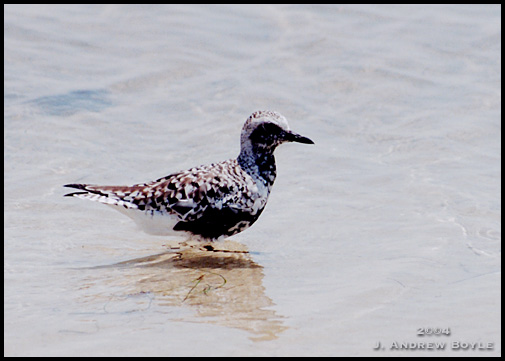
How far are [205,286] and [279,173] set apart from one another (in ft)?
10.3

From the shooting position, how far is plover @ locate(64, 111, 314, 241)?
23.2ft

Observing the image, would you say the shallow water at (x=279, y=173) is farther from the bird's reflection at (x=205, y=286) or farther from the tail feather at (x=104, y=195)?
the tail feather at (x=104, y=195)

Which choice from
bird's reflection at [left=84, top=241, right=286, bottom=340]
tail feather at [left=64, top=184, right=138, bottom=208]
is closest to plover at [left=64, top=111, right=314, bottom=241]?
tail feather at [left=64, top=184, right=138, bottom=208]

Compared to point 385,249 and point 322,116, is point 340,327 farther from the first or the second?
point 322,116

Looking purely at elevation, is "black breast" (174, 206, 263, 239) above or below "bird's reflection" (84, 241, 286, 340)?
above

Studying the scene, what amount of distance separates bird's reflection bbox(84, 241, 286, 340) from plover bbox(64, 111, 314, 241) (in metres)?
0.26

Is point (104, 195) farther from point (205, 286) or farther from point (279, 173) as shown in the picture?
point (279, 173)

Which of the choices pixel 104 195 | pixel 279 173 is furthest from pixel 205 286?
pixel 279 173

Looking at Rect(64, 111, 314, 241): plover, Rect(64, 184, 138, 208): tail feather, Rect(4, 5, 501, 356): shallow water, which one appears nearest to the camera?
Rect(4, 5, 501, 356): shallow water

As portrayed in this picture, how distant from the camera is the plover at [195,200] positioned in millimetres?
7082

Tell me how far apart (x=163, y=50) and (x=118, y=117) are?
8.09ft

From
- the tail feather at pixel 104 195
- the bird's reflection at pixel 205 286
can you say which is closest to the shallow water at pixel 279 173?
the bird's reflection at pixel 205 286

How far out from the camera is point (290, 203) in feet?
27.9

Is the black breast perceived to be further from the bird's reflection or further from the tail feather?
the tail feather
